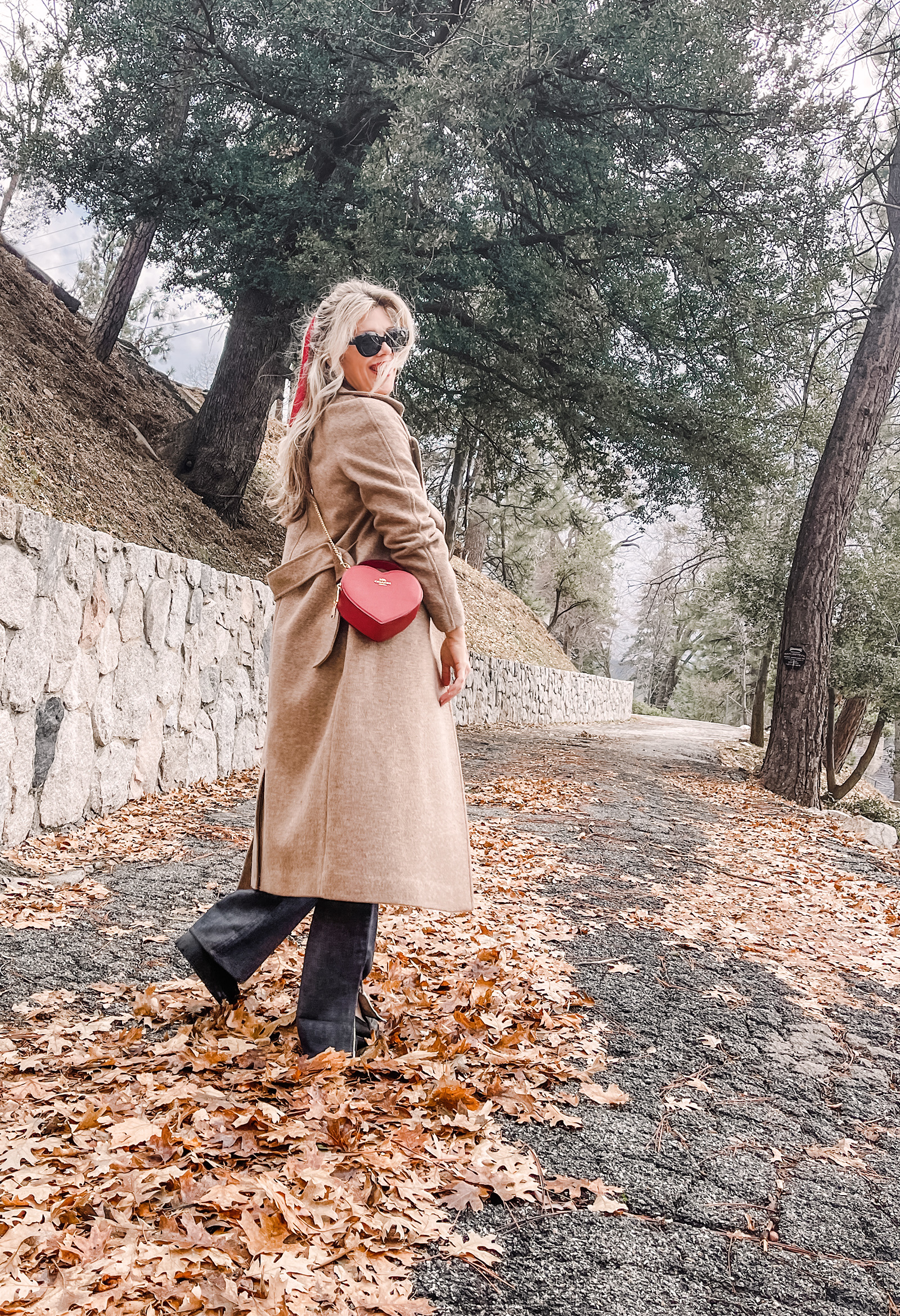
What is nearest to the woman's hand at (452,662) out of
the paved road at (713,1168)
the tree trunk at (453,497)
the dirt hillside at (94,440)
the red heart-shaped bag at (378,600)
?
the red heart-shaped bag at (378,600)

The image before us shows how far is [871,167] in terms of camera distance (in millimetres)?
9789

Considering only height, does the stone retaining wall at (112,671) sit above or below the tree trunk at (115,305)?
below

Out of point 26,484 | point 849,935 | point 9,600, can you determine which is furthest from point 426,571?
point 26,484

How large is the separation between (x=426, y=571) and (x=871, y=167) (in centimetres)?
1037

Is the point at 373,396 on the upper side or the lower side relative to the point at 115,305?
lower

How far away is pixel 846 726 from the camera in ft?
58.7

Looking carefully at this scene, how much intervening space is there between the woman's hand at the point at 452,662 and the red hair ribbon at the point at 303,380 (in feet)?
2.64

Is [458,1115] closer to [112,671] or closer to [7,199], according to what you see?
[112,671]

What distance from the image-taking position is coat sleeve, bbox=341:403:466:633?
2303mm

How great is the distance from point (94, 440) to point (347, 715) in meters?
8.18

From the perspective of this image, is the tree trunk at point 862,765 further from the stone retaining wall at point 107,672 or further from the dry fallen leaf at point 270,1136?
the dry fallen leaf at point 270,1136

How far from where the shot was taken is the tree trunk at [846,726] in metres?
17.7

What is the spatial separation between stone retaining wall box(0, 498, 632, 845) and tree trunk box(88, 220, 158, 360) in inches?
263

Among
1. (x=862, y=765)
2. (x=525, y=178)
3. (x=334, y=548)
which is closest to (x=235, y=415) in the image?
(x=525, y=178)
